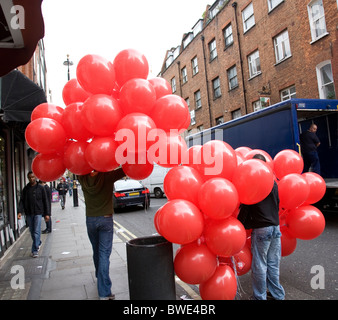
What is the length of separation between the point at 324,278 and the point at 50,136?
166 inches

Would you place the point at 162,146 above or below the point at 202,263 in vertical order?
above

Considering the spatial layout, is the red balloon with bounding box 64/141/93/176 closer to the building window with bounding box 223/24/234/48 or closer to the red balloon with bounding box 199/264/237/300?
the red balloon with bounding box 199/264/237/300

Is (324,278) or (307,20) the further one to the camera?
(307,20)

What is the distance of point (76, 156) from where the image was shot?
10.4 feet

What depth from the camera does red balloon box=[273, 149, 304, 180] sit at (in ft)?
12.2

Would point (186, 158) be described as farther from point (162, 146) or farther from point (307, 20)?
point (307, 20)

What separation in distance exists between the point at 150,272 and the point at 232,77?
18605 mm

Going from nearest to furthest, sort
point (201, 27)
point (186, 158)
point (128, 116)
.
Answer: point (128, 116) → point (186, 158) → point (201, 27)

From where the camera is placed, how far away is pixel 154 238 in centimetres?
326

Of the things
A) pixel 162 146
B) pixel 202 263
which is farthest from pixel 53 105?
pixel 202 263

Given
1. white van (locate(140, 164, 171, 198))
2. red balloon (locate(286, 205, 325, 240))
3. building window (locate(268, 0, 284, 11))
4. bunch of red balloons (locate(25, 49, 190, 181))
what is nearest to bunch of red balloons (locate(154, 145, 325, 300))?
bunch of red balloons (locate(25, 49, 190, 181))

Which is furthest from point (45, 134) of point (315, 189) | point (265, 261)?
point (315, 189)

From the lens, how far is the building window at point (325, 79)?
494 inches

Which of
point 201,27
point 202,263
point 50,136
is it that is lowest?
point 202,263
